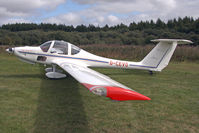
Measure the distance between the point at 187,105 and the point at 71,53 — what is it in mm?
5251

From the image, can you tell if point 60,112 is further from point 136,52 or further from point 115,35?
point 115,35

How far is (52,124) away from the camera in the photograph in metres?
3.69

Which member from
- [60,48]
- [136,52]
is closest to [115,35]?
[136,52]

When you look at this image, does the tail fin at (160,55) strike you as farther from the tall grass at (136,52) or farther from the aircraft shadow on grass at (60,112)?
the tall grass at (136,52)

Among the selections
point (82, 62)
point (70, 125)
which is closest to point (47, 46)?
point (82, 62)

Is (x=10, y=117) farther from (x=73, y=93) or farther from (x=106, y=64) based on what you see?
(x=106, y=64)

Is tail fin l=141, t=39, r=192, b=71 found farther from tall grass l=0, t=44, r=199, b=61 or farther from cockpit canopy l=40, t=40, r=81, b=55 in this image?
tall grass l=0, t=44, r=199, b=61

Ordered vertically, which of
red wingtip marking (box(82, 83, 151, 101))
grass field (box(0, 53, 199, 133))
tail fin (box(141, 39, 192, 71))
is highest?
tail fin (box(141, 39, 192, 71))

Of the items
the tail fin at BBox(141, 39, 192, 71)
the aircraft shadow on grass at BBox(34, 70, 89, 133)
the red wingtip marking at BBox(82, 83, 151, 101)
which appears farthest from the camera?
the tail fin at BBox(141, 39, 192, 71)

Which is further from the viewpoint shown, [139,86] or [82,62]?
[82,62]

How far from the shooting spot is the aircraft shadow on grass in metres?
3.59

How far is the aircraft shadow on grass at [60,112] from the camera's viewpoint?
359 centimetres

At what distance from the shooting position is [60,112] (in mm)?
4340

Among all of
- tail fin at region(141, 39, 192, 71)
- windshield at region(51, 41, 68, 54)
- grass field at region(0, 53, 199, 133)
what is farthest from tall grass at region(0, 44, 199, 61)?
grass field at region(0, 53, 199, 133)
